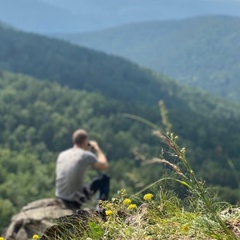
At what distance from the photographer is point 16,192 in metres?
62.3

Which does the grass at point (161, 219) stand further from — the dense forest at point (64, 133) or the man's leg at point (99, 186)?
the dense forest at point (64, 133)

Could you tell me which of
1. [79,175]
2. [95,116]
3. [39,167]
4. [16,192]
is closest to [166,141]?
[79,175]

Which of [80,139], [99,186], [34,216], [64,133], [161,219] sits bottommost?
[64,133]

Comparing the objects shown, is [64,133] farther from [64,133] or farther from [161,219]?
[161,219]

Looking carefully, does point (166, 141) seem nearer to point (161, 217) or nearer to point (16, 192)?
point (161, 217)

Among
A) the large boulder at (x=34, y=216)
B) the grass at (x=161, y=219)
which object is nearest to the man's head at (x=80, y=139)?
the large boulder at (x=34, y=216)

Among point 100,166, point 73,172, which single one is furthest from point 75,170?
point 100,166

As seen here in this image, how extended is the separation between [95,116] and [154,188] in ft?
379

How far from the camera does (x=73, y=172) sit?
24.5 ft

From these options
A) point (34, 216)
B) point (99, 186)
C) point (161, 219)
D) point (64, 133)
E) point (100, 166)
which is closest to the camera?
point (161, 219)

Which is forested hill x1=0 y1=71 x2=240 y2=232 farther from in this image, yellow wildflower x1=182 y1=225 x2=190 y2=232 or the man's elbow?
yellow wildflower x1=182 y1=225 x2=190 y2=232

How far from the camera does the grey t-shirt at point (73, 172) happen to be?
24.6ft

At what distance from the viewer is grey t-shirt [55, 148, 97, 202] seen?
24.6 ft

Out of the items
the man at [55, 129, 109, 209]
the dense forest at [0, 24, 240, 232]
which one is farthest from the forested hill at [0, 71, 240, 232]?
the man at [55, 129, 109, 209]
